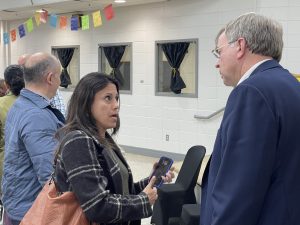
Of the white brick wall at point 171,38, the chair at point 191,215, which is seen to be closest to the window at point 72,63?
the white brick wall at point 171,38

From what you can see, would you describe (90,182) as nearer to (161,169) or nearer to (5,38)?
(161,169)

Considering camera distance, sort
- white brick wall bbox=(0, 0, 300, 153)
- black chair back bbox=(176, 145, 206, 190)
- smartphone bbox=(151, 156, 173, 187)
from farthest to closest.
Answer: white brick wall bbox=(0, 0, 300, 153) < black chair back bbox=(176, 145, 206, 190) < smartphone bbox=(151, 156, 173, 187)

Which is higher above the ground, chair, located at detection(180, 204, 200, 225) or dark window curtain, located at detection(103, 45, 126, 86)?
dark window curtain, located at detection(103, 45, 126, 86)

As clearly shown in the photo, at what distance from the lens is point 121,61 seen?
800 cm

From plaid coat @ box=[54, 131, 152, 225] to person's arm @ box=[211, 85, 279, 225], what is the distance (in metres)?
0.37

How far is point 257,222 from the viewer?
120 cm

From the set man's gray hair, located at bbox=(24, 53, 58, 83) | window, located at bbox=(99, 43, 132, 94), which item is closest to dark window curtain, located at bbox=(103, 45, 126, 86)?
window, located at bbox=(99, 43, 132, 94)

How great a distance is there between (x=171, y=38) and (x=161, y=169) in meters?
5.61

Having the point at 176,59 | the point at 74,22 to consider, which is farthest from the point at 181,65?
the point at 74,22

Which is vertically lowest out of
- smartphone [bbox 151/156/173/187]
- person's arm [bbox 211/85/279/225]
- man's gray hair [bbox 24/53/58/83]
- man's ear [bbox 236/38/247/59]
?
smartphone [bbox 151/156/173/187]

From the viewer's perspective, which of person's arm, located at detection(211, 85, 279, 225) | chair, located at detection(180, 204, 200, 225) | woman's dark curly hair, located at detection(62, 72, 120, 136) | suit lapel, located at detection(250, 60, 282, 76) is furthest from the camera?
chair, located at detection(180, 204, 200, 225)

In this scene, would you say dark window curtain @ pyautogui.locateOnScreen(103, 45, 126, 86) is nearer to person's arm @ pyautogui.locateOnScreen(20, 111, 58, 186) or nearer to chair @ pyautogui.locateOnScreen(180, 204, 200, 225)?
chair @ pyautogui.locateOnScreen(180, 204, 200, 225)

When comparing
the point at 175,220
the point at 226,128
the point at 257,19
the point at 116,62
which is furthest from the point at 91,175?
the point at 116,62

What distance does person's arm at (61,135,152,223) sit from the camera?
136 centimetres
